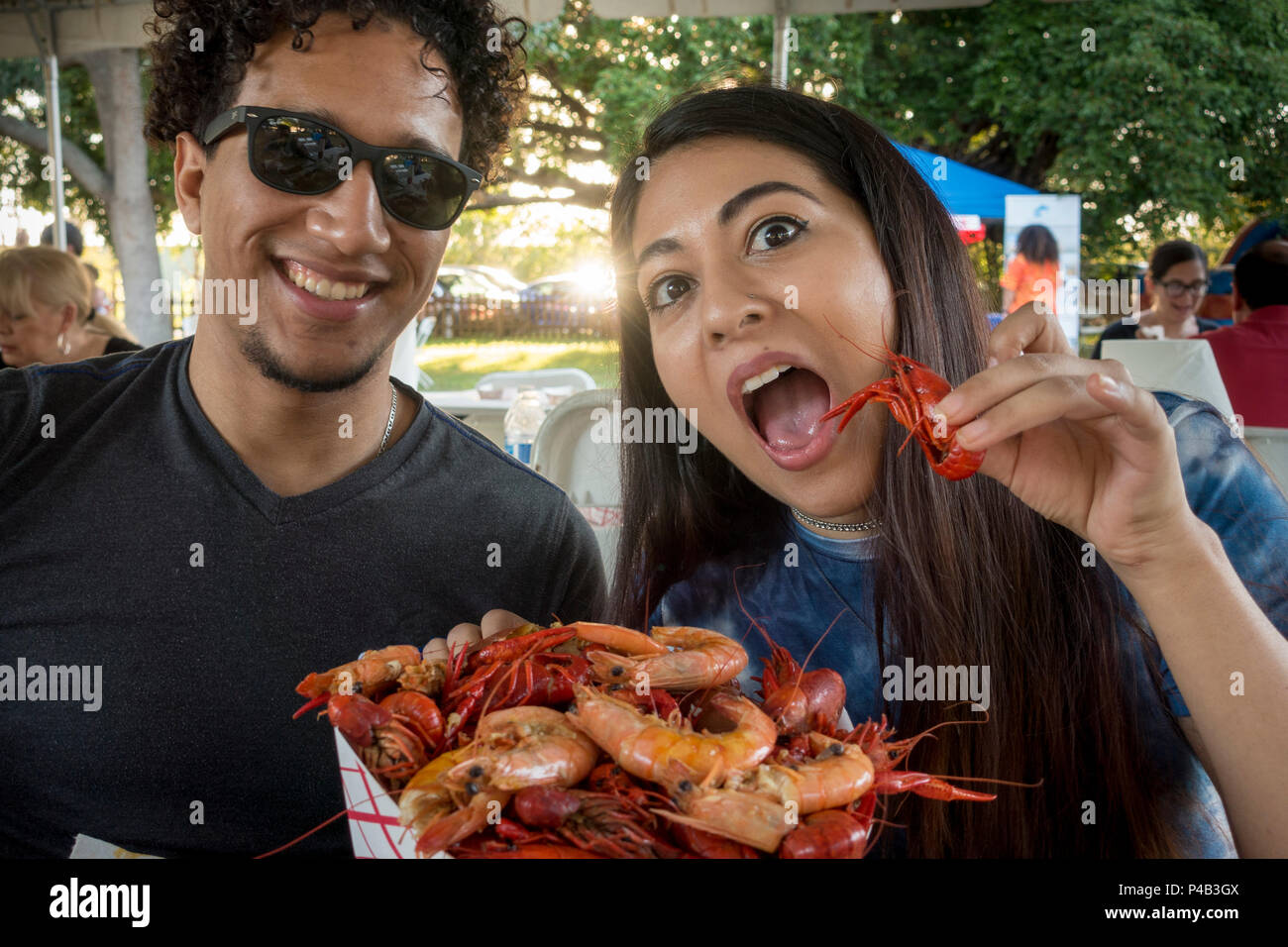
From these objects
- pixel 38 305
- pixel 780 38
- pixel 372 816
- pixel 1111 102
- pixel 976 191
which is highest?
pixel 1111 102

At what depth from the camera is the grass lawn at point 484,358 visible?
6.20 metres

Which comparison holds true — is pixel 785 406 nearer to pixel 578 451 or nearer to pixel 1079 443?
pixel 1079 443

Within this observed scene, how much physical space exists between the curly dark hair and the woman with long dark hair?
1.30 ft

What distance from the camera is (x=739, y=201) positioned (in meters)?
1.26

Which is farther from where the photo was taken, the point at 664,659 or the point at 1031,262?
the point at 1031,262

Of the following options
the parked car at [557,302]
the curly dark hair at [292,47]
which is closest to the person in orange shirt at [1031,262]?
the parked car at [557,302]

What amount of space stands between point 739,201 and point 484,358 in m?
5.98

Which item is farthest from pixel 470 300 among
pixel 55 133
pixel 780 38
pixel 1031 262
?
pixel 780 38

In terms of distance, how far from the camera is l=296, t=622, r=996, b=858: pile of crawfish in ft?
2.63

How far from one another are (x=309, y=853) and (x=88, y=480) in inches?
25.6

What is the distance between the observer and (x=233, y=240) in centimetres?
142

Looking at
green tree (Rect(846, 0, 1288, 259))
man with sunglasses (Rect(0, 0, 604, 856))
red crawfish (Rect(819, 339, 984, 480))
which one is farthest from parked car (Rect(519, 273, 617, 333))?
red crawfish (Rect(819, 339, 984, 480))

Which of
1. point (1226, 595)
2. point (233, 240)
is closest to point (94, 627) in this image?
point (233, 240)

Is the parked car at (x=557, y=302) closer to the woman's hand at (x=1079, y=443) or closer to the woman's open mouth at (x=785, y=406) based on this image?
the woman's open mouth at (x=785, y=406)
